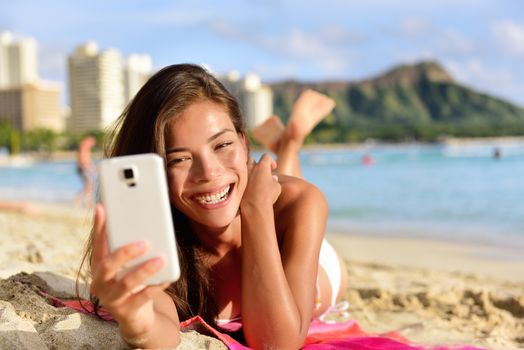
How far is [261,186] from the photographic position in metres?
2.25

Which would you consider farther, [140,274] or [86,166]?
[86,166]

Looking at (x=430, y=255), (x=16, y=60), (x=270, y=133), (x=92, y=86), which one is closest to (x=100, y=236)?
(x=270, y=133)

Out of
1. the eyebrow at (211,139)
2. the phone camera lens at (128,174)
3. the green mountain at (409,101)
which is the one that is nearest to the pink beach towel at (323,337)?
the eyebrow at (211,139)

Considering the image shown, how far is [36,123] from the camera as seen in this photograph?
351ft

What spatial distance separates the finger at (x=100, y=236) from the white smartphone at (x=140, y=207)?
0.02 meters

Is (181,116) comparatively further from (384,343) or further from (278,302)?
(384,343)

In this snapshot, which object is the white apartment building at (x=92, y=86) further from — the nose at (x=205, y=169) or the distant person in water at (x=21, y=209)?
the nose at (x=205, y=169)

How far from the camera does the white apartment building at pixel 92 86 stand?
10406cm

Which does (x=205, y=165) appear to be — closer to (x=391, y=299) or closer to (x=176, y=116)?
(x=176, y=116)

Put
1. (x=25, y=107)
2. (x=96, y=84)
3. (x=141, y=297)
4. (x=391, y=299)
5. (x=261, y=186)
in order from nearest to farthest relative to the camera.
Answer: (x=141, y=297) → (x=261, y=186) → (x=391, y=299) → (x=96, y=84) → (x=25, y=107)

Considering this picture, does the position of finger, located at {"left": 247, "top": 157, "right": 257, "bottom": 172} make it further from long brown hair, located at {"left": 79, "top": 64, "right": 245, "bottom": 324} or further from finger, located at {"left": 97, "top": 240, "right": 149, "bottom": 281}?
finger, located at {"left": 97, "top": 240, "right": 149, "bottom": 281}

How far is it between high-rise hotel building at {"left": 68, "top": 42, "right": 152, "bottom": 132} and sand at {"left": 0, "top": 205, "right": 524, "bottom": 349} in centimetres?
10061

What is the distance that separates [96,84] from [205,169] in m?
106

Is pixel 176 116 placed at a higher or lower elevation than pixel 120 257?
higher
